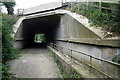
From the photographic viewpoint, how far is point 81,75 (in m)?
4.75

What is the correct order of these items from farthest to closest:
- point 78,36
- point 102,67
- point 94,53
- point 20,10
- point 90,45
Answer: point 20,10, point 78,36, point 90,45, point 94,53, point 102,67

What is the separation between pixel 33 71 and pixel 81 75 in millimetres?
3879

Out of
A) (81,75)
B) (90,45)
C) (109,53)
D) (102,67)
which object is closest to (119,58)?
(109,53)

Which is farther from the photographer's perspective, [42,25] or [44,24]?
[42,25]

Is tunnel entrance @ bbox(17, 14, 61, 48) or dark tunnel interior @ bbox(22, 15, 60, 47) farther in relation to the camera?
tunnel entrance @ bbox(17, 14, 61, 48)

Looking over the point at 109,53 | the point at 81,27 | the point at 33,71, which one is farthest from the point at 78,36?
the point at 109,53

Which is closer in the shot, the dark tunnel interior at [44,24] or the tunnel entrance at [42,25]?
the dark tunnel interior at [44,24]

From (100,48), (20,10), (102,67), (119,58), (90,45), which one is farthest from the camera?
(20,10)

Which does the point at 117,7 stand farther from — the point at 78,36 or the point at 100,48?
the point at 78,36

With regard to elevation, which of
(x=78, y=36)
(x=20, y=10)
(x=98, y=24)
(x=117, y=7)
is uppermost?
(x=20, y=10)

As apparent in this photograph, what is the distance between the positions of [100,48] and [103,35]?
525 millimetres

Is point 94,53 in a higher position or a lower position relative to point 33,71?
higher

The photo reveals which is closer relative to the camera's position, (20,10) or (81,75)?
(81,75)

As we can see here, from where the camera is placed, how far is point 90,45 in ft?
21.4
